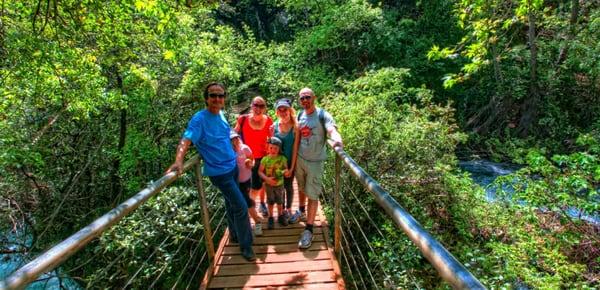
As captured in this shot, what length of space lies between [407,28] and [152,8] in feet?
39.7

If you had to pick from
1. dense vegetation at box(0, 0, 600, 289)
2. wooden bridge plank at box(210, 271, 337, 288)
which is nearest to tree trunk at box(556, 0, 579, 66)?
dense vegetation at box(0, 0, 600, 289)

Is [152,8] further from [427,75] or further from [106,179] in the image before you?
[427,75]

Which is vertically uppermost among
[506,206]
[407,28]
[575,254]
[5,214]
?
[407,28]

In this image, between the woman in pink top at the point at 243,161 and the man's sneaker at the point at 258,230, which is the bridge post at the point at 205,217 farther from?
the man's sneaker at the point at 258,230

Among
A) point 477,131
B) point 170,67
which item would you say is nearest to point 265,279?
point 170,67

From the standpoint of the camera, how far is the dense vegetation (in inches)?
189

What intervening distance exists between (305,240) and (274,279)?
2.39 feet

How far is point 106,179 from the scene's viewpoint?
25.5 feet

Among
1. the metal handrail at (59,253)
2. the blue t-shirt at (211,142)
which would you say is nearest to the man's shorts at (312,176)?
the blue t-shirt at (211,142)

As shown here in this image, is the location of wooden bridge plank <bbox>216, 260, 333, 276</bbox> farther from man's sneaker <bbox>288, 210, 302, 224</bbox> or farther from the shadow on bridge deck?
man's sneaker <bbox>288, 210, 302, 224</bbox>

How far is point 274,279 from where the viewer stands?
352cm

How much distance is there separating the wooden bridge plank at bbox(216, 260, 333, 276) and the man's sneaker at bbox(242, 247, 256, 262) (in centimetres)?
8

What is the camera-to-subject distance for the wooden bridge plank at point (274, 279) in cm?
343

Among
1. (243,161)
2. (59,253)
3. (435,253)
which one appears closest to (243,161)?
(243,161)
